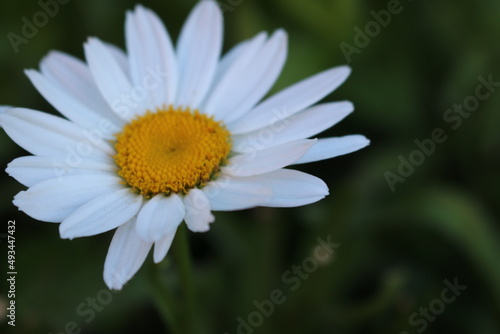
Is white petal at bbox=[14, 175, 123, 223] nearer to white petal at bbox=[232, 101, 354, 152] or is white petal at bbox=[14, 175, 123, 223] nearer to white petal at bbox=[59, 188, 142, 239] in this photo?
white petal at bbox=[59, 188, 142, 239]

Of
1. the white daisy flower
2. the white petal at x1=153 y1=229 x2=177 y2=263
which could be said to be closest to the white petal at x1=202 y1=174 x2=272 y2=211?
the white daisy flower

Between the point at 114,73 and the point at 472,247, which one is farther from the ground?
the point at 114,73

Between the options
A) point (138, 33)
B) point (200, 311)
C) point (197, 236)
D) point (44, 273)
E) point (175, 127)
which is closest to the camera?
point (175, 127)

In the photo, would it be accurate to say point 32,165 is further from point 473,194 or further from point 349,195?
point 473,194

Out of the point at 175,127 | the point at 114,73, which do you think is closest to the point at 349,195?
the point at 175,127

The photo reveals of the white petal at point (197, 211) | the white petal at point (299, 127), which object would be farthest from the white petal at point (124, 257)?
the white petal at point (299, 127)

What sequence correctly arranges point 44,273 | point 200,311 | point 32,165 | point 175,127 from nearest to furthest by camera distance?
point 32,165, point 175,127, point 200,311, point 44,273
